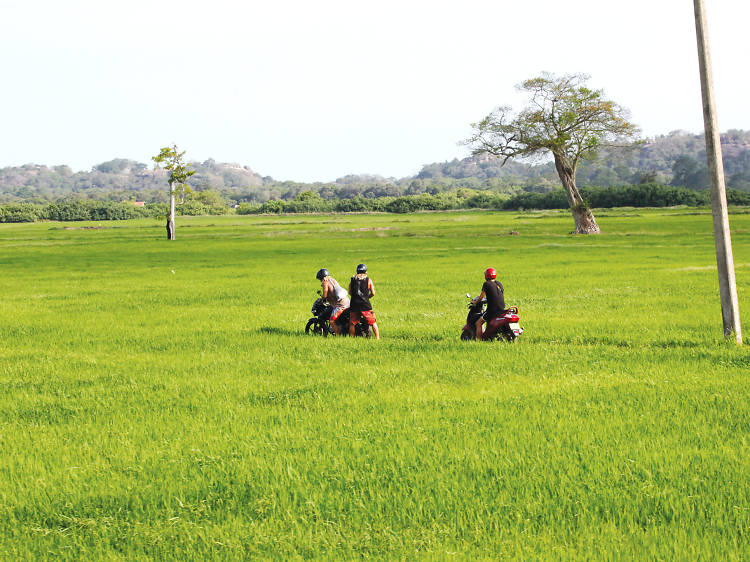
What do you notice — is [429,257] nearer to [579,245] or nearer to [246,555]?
[579,245]

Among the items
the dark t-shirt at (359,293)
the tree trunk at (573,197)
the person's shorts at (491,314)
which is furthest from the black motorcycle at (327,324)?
the tree trunk at (573,197)

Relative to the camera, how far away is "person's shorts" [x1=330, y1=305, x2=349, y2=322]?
17.9m

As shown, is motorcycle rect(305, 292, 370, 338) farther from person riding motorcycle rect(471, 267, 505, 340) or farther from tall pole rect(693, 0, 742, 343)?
tall pole rect(693, 0, 742, 343)

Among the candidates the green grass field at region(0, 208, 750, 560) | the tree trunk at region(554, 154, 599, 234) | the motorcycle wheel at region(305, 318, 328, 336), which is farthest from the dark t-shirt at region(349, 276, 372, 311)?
the tree trunk at region(554, 154, 599, 234)

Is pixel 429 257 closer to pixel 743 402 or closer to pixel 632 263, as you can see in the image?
pixel 632 263

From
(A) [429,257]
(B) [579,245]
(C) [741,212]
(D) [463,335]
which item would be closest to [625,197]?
(C) [741,212]

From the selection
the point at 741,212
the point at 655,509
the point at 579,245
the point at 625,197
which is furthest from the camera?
the point at 625,197

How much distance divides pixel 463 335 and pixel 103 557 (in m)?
11.3

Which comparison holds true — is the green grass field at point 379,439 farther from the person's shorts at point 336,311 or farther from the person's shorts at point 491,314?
the person's shorts at point 336,311

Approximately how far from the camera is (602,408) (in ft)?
34.6

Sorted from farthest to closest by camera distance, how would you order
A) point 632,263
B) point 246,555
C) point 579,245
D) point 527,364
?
1. point 579,245
2. point 632,263
3. point 527,364
4. point 246,555

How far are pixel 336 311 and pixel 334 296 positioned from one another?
0.41m

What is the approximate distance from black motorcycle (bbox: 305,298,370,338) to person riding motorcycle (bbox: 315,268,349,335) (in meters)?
0.10

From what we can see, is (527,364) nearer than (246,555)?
No
